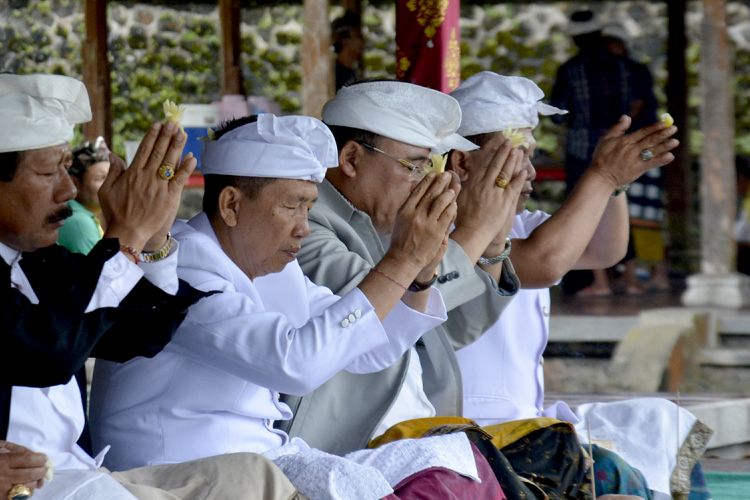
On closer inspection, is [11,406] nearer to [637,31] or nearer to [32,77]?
[32,77]

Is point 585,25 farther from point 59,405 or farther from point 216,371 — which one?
point 59,405

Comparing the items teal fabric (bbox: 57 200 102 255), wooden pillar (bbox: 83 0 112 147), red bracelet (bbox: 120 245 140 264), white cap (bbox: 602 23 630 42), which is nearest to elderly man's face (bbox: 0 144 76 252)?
red bracelet (bbox: 120 245 140 264)

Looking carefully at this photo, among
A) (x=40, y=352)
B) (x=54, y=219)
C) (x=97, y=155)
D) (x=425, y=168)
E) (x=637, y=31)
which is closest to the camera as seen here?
(x=40, y=352)

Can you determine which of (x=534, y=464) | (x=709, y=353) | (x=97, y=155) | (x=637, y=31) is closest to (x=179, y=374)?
(x=534, y=464)

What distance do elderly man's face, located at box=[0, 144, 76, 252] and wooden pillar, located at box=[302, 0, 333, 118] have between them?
488 cm

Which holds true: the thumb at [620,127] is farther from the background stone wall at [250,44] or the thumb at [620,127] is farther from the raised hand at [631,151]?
the background stone wall at [250,44]

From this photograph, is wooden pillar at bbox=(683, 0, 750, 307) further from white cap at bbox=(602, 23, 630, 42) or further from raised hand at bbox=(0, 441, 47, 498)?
raised hand at bbox=(0, 441, 47, 498)

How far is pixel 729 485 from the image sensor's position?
16.5 ft

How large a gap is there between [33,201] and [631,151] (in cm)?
173

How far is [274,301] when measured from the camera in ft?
10.2

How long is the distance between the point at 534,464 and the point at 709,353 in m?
5.28

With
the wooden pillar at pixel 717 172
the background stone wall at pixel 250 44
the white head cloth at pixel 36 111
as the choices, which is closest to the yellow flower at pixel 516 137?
the white head cloth at pixel 36 111

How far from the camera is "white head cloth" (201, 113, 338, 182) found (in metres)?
2.92

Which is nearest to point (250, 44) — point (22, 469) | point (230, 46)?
point (230, 46)
